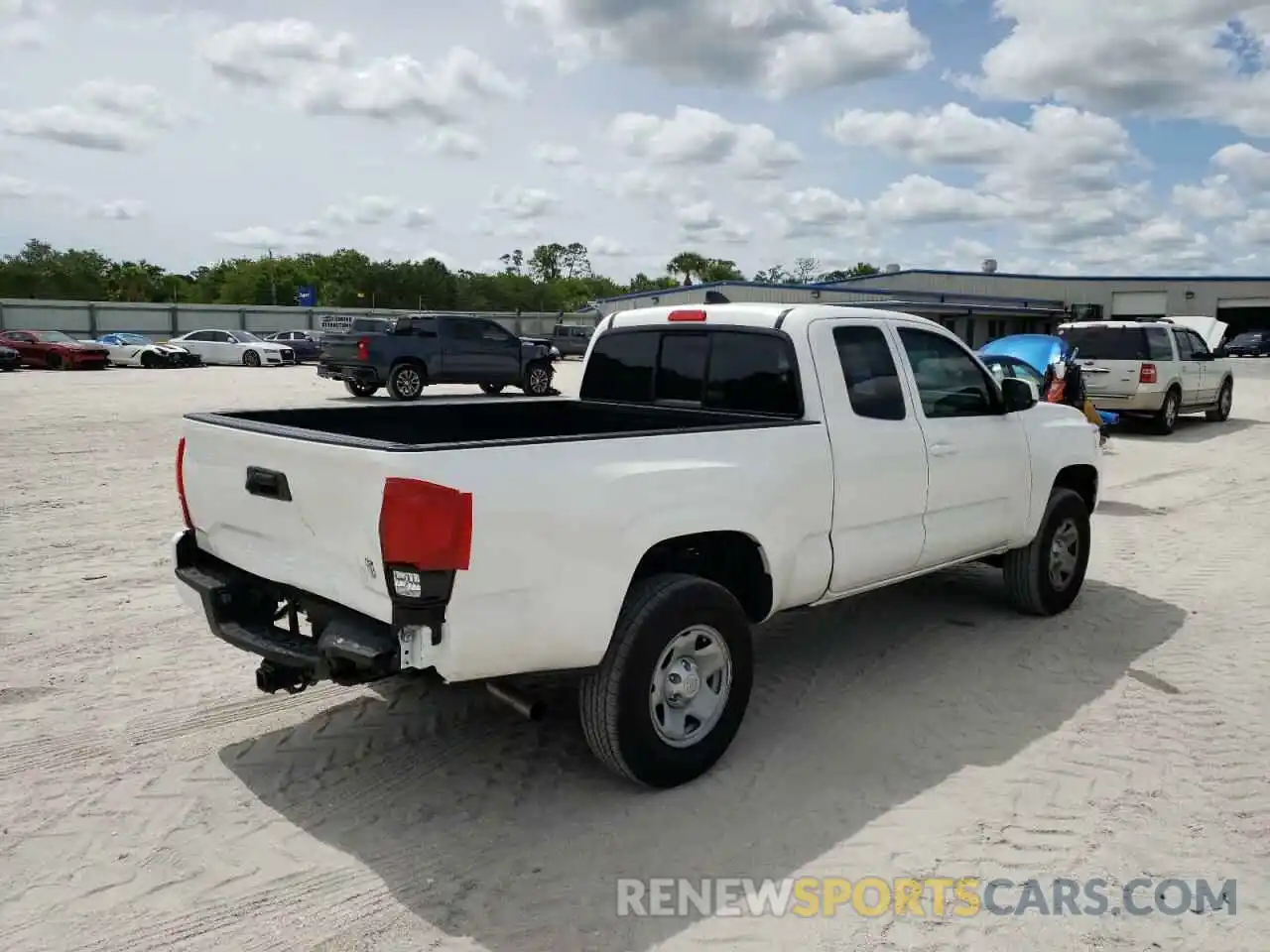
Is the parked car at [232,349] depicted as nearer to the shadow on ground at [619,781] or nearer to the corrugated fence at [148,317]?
the corrugated fence at [148,317]

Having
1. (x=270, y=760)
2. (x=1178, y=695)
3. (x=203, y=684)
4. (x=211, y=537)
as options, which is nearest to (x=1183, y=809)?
(x=1178, y=695)

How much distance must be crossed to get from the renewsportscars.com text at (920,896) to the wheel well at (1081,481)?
3.42 m

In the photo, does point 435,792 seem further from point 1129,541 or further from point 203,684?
point 1129,541

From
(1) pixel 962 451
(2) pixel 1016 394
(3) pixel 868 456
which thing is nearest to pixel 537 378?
(2) pixel 1016 394

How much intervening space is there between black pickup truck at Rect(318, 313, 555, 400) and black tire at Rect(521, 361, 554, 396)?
1.0 inches

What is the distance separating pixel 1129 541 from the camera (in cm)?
840

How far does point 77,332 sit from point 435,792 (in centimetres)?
5497

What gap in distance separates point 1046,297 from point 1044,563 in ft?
186

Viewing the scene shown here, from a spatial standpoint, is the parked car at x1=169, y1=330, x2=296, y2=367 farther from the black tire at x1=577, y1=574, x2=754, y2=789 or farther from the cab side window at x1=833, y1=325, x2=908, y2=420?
the black tire at x1=577, y1=574, x2=754, y2=789

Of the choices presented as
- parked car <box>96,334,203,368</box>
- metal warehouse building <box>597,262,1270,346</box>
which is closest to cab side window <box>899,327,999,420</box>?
parked car <box>96,334,203,368</box>

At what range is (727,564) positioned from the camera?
4312 mm

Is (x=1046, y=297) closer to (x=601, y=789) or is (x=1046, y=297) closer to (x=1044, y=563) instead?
(x=1044, y=563)

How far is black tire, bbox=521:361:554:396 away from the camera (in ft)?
76.4

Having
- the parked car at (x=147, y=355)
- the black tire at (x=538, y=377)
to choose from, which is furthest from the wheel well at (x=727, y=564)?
the parked car at (x=147, y=355)
